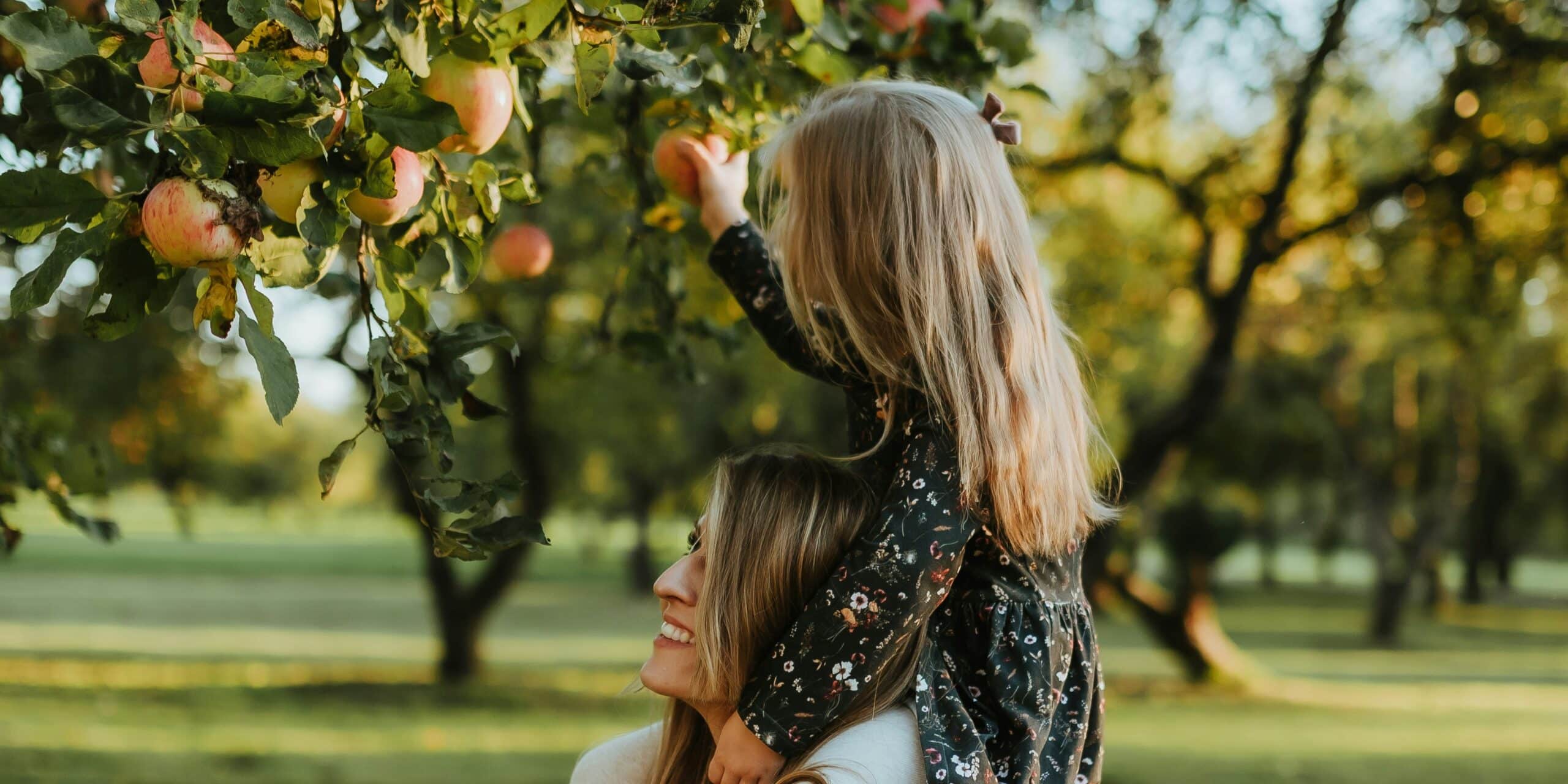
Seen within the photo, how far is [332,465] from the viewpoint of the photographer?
1.40 meters

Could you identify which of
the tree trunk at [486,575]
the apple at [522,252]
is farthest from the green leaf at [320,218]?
the tree trunk at [486,575]

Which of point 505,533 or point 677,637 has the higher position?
point 505,533

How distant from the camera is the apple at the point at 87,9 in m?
1.88

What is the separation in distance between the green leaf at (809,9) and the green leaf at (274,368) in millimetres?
723

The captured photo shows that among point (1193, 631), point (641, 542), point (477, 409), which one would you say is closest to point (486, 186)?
point (477, 409)

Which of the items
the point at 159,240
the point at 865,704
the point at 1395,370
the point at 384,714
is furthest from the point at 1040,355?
the point at 1395,370

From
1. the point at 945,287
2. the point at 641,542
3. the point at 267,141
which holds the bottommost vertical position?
the point at 641,542

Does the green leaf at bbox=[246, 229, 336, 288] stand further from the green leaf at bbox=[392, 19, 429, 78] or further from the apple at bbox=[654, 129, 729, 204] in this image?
the apple at bbox=[654, 129, 729, 204]

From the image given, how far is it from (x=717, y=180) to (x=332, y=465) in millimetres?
840

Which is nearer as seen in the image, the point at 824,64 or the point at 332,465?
the point at 332,465

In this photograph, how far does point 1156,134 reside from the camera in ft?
27.0

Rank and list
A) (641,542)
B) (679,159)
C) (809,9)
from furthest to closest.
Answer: (641,542) → (679,159) → (809,9)

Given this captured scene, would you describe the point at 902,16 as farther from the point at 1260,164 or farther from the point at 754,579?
the point at 1260,164

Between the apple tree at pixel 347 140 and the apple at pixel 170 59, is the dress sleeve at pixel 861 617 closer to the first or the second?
the apple tree at pixel 347 140
